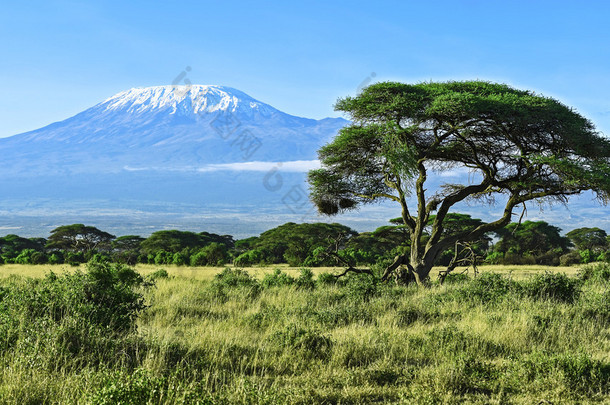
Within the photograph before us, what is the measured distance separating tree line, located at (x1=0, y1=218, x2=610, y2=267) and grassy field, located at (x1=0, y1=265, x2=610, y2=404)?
69.6 feet

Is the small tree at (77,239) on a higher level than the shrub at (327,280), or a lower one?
higher

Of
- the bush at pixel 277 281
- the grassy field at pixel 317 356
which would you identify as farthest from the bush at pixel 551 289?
the bush at pixel 277 281

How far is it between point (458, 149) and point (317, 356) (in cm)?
1248

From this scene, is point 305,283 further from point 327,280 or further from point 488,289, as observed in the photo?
point 488,289

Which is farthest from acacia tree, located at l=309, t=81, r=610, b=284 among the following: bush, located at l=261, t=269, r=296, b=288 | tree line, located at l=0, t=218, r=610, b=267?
tree line, located at l=0, t=218, r=610, b=267

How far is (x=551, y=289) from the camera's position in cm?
1145

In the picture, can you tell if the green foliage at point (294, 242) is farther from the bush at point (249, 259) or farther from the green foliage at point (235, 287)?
the green foliage at point (235, 287)

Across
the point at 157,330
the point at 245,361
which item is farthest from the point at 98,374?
the point at 157,330

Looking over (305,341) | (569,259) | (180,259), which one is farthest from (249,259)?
(305,341)

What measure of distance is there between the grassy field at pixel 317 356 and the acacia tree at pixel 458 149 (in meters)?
5.80

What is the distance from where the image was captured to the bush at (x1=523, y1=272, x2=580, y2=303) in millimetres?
11250

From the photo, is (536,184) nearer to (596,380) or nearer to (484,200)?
(484,200)

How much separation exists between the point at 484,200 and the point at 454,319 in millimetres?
10561

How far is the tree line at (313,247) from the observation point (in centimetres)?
3522
